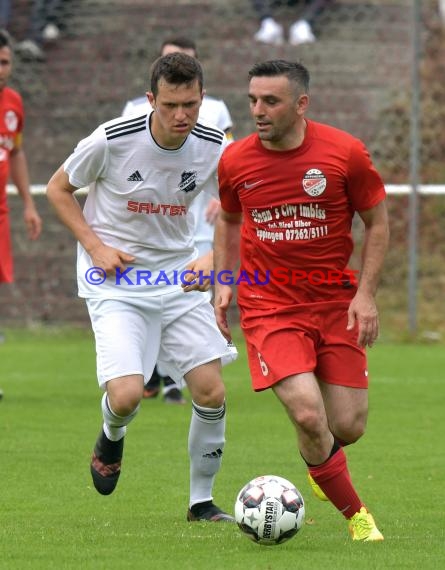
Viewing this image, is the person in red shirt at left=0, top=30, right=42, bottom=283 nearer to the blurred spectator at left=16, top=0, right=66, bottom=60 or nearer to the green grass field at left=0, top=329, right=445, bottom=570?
the green grass field at left=0, top=329, right=445, bottom=570

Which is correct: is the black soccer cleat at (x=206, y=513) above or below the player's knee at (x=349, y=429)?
below

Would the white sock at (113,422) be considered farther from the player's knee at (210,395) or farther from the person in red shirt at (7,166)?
the person in red shirt at (7,166)

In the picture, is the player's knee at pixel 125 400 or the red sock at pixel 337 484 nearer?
the red sock at pixel 337 484

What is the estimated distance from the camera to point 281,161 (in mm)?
5828

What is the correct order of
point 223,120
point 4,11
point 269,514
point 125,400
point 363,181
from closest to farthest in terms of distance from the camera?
1. point 269,514
2. point 363,181
3. point 125,400
4. point 223,120
5. point 4,11

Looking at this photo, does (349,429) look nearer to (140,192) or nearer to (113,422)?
(113,422)

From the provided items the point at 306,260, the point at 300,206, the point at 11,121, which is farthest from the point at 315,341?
the point at 11,121

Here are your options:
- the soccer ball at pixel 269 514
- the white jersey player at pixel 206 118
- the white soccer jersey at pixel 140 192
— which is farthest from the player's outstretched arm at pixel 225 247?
the white jersey player at pixel 206 118

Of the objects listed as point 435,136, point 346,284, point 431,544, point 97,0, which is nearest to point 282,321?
point 346,284

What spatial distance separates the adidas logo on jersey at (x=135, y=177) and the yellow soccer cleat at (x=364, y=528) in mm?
1849

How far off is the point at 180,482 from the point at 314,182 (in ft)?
6.54

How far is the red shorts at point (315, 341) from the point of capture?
18.9ft

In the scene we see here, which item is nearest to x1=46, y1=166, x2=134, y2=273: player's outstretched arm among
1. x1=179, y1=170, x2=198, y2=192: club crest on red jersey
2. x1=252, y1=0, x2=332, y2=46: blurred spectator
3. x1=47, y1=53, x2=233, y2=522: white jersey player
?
x1=47, y1=53, x2=233, y2=522: white jersey player

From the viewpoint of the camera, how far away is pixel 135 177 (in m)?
6.21
